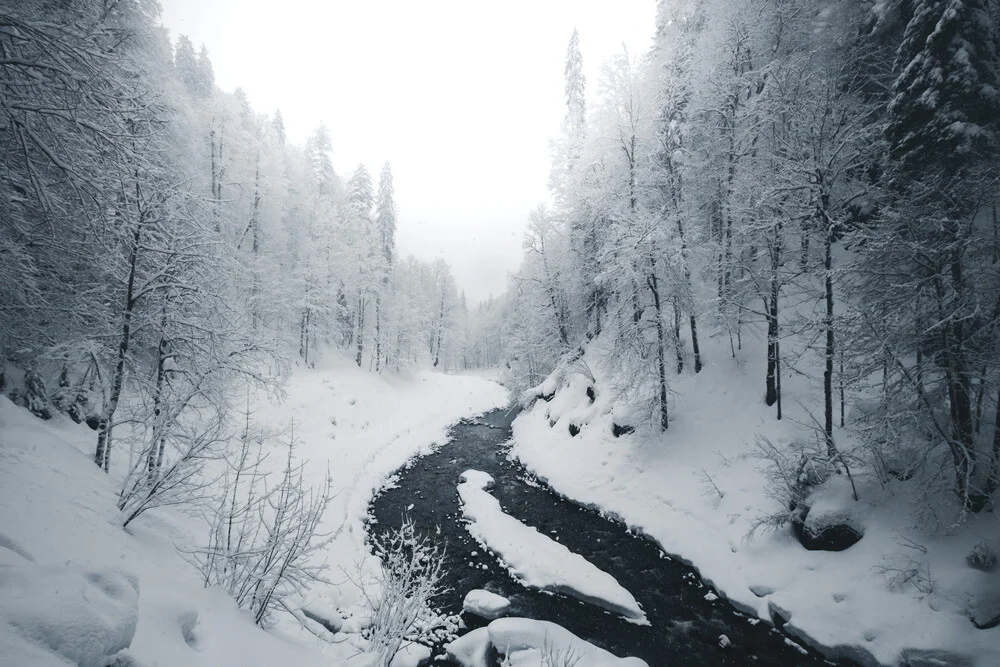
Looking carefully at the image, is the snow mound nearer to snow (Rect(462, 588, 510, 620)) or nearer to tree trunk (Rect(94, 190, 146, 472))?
tree trunk (Rect(94, 190, 146, 472))

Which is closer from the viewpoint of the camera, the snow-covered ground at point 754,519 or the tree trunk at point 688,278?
the snow-covered ground at point 754,519

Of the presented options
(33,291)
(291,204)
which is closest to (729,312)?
(33,291)

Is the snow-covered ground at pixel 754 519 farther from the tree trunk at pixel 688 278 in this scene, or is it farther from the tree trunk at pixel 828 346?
the tree trunk at pixel 828 346

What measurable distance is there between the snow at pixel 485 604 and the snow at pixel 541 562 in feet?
3.78

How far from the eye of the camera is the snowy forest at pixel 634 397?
525cm

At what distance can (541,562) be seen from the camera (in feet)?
35.6

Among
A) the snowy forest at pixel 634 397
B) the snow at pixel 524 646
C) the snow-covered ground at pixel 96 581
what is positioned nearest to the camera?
the snow-covered ground at pixel 96 581

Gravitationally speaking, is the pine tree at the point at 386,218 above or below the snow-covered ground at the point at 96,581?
above

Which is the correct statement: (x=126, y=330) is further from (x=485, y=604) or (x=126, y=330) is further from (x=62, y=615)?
(x=485, y=604)

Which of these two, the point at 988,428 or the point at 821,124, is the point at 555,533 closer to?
the point at 988,428

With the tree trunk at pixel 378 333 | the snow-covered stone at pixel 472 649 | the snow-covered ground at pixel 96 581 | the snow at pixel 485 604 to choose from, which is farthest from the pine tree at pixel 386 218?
the snow-covered stone at pixel 472 649

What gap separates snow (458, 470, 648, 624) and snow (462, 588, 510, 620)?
1.15m

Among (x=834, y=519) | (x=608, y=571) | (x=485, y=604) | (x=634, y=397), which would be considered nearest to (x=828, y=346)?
(x=834, y=519)

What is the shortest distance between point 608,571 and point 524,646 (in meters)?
4.22
